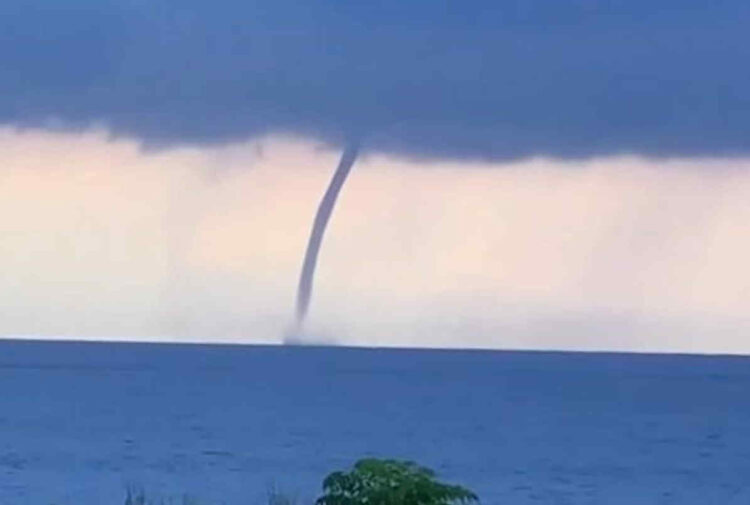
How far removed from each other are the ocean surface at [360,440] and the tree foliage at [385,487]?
3496 centimetres

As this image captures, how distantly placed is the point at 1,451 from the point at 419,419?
36.0 m

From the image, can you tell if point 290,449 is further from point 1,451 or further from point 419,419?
point 419,419

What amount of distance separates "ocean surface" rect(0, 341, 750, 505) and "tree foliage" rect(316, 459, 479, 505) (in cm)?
3496

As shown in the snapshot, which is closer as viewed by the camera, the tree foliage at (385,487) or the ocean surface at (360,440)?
the tree foliage at (385,487)

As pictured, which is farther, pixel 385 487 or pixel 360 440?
pixel 360 440

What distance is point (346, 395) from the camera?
498 ft

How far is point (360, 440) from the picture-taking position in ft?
310

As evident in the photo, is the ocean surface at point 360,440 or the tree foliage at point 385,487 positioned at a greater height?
the ocean surface at point 360,440

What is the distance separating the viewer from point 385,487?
20.5 meters

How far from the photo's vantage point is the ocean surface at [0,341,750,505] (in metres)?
68.9

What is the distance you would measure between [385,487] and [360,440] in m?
74.3

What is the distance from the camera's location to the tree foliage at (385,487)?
67.3 ft

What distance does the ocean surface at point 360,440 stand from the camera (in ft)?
226

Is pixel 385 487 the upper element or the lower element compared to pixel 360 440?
lower
